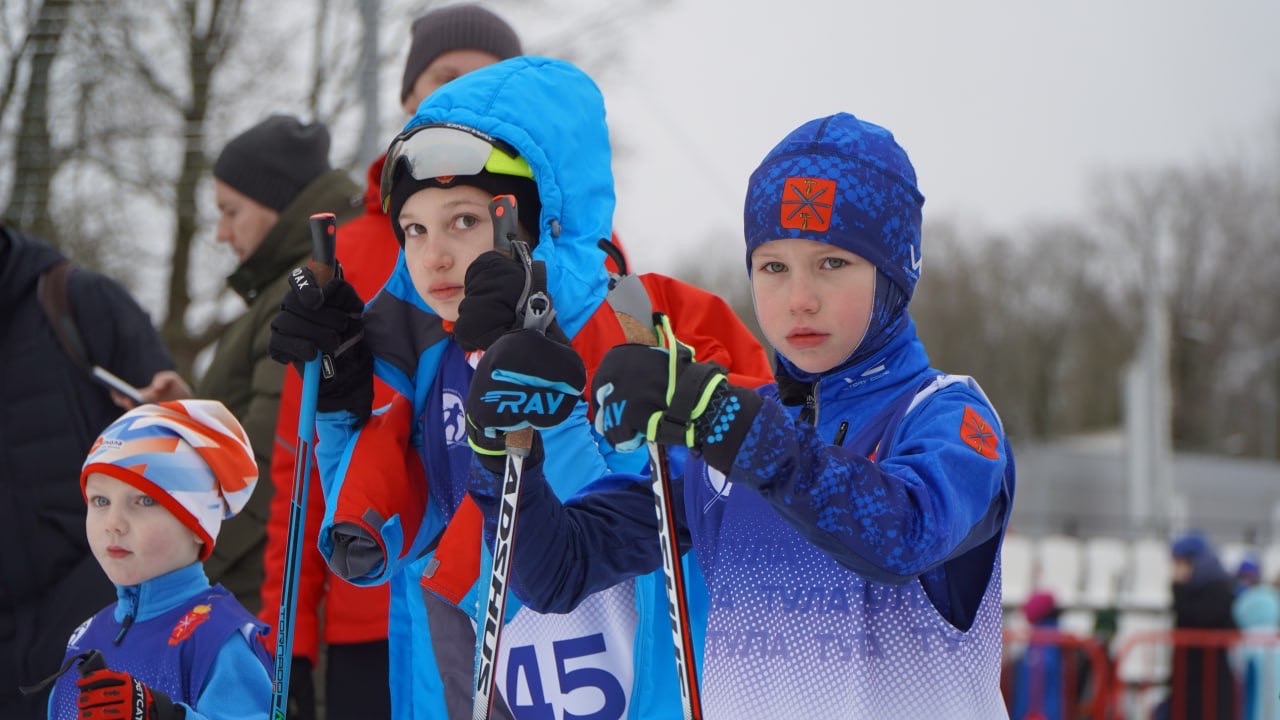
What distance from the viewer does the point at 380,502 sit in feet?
7.77

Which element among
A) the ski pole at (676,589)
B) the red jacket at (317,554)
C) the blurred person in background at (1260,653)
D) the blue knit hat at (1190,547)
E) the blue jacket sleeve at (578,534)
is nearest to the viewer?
the ski pole at (676,589)

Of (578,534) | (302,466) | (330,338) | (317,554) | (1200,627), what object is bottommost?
(1200,627)

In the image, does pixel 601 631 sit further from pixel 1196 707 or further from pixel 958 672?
pixel 1196 707

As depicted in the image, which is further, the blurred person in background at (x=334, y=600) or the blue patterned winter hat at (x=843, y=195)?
the blurred person in background at (x=334, y=600)

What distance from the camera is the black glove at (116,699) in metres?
2.20

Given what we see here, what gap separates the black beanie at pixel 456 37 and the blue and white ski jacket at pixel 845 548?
6.08ft

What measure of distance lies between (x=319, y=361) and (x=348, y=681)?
3.83ft

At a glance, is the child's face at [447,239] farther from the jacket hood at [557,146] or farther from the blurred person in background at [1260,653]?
the blurred person in background at [1260,653]

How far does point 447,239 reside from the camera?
2406mm

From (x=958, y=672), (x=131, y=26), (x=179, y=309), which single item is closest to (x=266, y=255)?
(x=958, y=672)

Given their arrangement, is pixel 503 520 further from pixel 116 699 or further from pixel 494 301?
pixel 116 699

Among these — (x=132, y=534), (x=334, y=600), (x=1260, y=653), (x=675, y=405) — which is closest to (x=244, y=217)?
(x=334, y=600)

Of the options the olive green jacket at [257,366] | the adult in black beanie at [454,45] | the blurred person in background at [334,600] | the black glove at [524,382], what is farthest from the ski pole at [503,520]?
the adult in black beanie at [454,45]

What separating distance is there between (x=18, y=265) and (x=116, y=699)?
1.88 m
